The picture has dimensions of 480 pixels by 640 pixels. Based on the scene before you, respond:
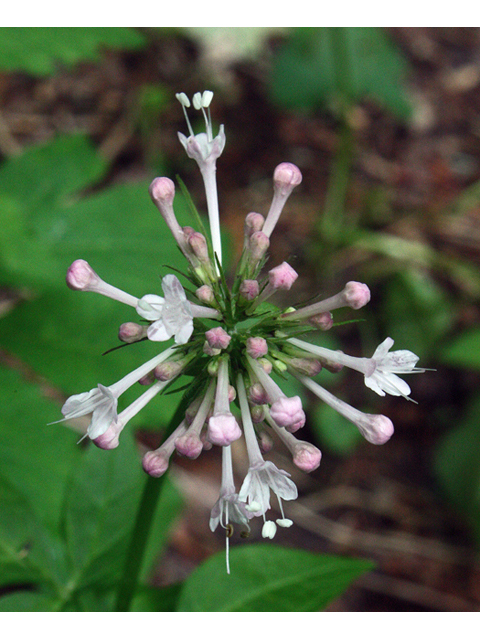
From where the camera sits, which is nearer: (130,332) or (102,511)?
(130,332)

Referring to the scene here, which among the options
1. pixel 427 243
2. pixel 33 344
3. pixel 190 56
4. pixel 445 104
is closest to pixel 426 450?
pixel 427 243

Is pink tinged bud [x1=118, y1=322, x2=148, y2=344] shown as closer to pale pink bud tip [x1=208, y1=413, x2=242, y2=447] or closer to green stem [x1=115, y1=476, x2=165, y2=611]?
pale pink bud tip [x1=208, y1=413, x2=242, y2=447]

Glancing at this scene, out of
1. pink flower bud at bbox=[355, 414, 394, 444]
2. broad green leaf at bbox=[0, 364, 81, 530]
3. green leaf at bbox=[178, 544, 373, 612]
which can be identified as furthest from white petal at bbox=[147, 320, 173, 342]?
broad green leaf at bbox=[0, 364, 81, 530]

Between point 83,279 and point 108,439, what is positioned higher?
point 83,279

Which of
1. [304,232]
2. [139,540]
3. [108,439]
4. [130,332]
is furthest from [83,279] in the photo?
[304,232]

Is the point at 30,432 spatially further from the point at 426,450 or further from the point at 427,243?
the point at 427,243

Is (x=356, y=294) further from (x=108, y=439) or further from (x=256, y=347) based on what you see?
(x=108, y=439)

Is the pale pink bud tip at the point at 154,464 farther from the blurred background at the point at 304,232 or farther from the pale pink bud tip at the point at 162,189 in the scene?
the blurred background at the point at 304,232
